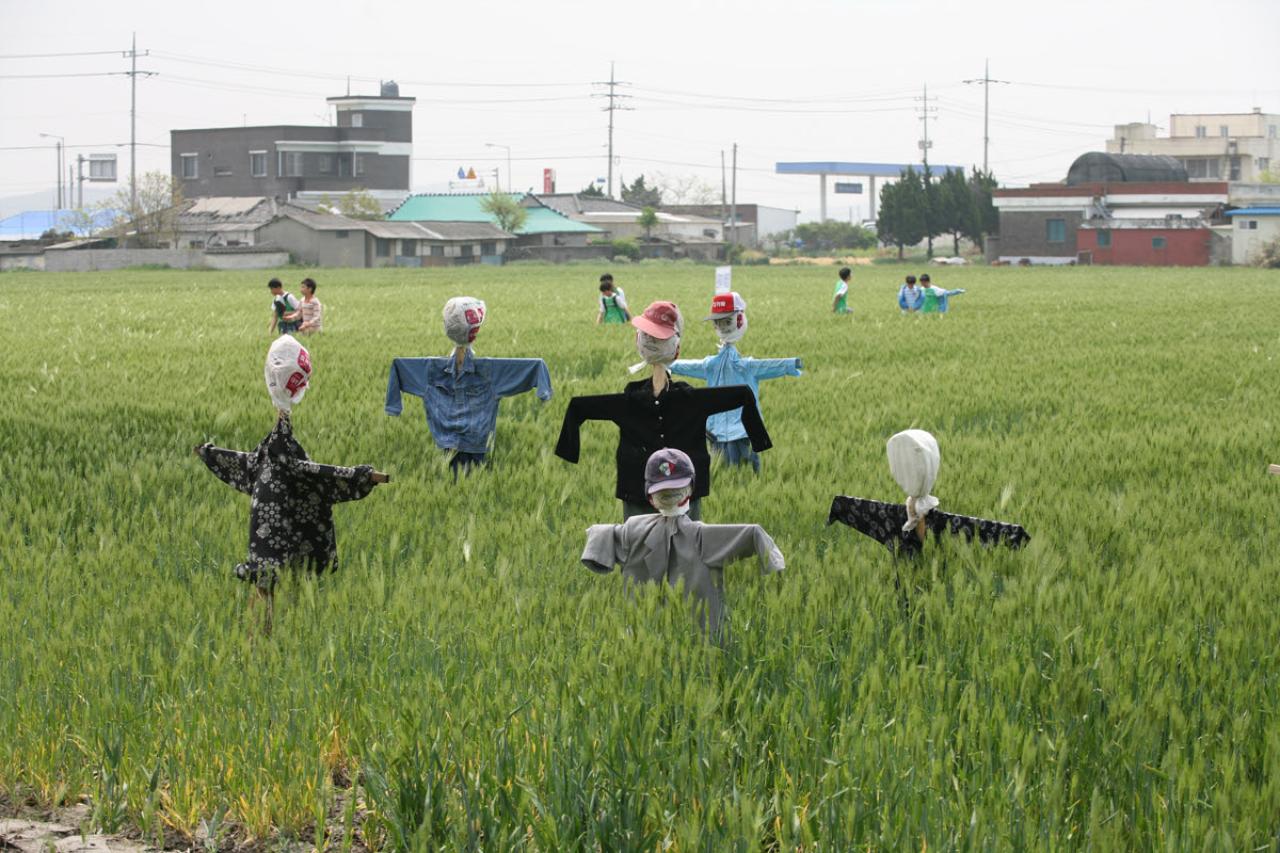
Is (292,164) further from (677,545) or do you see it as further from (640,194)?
(677,545)

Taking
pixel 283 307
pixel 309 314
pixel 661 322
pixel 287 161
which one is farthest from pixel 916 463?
pixel 287 161

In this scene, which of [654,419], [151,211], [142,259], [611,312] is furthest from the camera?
[151,211]

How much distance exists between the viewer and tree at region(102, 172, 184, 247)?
84.1 metres

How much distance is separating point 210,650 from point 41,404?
28.9ft

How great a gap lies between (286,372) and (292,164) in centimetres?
11163

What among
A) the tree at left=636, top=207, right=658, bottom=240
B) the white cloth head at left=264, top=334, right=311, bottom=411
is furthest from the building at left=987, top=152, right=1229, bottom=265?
the white cloth head at left=264, top=334, right=311, bottom=411

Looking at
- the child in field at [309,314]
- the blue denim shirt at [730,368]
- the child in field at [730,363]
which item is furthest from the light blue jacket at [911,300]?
the blue denim shirt at [730,368]

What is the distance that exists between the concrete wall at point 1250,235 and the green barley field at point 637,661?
6745cm

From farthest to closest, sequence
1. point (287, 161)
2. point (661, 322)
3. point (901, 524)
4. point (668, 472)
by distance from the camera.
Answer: point (287, 161), point (661, 322), point (901, 524), point (668, 472)

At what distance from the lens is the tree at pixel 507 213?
97.3m

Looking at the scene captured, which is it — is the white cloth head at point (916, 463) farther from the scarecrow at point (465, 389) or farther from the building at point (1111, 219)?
the building at point (1111, 219)

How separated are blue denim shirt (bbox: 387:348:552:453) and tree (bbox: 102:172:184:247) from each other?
3056 inches

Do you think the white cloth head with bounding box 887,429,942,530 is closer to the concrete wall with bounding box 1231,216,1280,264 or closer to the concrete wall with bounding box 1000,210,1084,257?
the concrete wall with bounding box 1231,216,1280,264

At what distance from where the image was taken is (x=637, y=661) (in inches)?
204
